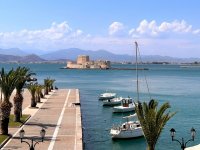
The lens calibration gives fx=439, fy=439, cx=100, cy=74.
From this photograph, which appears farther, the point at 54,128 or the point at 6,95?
the point at 54,128

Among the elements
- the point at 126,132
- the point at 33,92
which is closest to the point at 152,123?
the point at 126,132

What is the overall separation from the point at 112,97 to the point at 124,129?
43.0 m

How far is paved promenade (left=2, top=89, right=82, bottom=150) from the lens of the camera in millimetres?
33656

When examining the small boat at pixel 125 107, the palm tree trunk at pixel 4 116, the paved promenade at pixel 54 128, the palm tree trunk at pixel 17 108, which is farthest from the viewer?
the small boat at pixel 125 107

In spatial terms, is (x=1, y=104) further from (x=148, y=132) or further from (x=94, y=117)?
(x=94, y=117)

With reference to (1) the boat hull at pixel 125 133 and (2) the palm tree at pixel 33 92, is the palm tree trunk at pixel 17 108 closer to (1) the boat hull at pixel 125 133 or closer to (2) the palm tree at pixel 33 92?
(1) the boat hull at pixel 125 133

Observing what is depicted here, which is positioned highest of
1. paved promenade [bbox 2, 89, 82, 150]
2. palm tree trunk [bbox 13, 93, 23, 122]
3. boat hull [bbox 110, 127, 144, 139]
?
palm tree trunk [bbox 13, 93, 23, 122]

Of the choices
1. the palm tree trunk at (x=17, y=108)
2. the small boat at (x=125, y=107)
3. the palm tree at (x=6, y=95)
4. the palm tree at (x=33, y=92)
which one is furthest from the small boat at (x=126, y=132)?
the small boat at (x=125, y=107)

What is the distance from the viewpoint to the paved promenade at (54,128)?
1325 inches

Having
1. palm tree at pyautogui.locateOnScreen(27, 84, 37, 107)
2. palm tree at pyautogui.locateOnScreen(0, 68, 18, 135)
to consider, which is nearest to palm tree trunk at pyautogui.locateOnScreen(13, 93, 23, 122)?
palm tree at pyautogui.locateOnScreen(0, 68, 18, 135)

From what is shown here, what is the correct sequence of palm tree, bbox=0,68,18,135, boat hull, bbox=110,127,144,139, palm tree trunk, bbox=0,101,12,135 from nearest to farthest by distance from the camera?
palm tree trunk, bbox=0,101,12,135
palm tree, bbox=0,68,18,135
boat hull, bbox=110,127,144,139

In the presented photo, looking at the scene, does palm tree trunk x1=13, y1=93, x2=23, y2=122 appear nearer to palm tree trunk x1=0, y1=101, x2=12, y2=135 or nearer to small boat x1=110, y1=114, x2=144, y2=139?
palm tree trunk x1=0, y1=101, x2=12, y2=135

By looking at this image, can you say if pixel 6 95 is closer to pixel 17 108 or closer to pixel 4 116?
pixel 4 116

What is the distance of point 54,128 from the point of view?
137 ft
